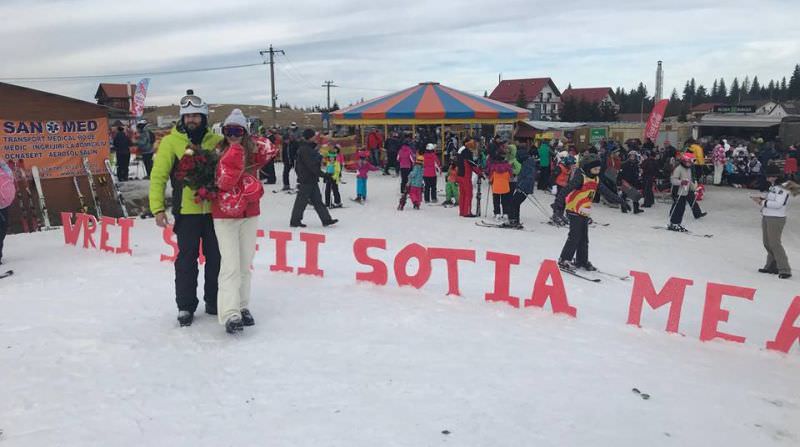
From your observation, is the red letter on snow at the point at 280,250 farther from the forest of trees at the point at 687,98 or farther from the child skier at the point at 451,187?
the forest of trees at the point at 687,98

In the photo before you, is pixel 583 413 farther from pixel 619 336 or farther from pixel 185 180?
pixel 185 180

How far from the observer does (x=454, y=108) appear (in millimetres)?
20297

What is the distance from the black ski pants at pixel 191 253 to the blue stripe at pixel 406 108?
15750mm

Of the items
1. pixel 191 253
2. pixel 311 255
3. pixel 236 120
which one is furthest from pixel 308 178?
pixel 236 120

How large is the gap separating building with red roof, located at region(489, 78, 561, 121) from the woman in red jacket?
236ft

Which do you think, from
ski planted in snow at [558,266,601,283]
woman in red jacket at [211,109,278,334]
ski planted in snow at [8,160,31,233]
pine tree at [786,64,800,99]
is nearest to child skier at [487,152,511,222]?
ski planted in snow at [558,266,601,283]

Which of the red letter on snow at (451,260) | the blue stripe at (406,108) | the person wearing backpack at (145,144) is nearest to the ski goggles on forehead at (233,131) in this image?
the red letter on snow at (451,260)

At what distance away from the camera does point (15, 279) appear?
6773mm

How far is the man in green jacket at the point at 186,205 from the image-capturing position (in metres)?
4.62

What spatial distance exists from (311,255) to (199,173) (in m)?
2.50

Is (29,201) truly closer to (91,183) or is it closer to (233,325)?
(91,183)

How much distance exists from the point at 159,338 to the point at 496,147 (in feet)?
27.5

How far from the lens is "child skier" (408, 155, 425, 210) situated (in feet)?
43.1

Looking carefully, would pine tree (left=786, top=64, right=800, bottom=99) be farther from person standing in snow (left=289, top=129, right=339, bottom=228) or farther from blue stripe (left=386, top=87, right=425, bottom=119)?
person standing in snow (left=289, top=129, right=339, bottom=228)
